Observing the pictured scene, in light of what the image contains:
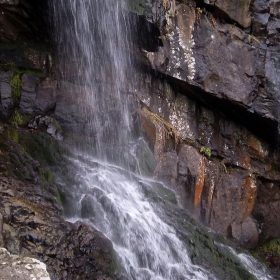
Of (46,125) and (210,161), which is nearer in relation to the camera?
(46,125)

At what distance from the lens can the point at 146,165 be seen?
7.41 meters

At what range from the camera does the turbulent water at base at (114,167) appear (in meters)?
5.26

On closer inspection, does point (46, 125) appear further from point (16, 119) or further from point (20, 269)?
point (20, 269)

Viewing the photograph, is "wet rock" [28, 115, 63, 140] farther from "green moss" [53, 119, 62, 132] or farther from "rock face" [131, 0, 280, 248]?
"rock face" [131, 0, 280, 248]

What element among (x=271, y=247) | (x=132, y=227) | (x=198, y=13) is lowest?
(x=271, y=247)

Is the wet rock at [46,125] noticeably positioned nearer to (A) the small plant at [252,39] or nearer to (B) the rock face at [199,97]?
(B) the rock face at [199,97]

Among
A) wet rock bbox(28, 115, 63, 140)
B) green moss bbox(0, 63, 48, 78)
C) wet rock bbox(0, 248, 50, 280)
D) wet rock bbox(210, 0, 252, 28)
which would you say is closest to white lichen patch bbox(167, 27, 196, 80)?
wet rock bbox(210, 0, 252, 28)

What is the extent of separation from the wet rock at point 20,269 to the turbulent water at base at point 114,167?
191 cm

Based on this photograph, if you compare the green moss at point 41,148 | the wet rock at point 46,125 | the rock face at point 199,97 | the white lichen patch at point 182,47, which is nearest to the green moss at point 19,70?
the rock face at point 199,97

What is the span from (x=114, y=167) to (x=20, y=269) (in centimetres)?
401

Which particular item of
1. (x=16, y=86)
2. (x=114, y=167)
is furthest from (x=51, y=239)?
(x=16, y=86)

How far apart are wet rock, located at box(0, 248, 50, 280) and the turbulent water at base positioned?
6.27ft

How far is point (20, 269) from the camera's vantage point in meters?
2.85

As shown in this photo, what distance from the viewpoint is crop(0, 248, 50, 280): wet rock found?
2768 mm
